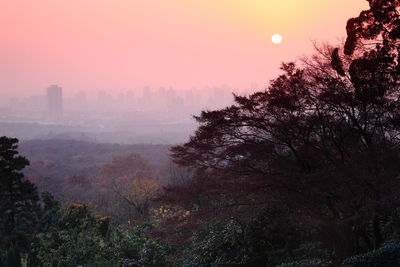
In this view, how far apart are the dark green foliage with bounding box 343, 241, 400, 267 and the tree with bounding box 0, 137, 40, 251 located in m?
14.4

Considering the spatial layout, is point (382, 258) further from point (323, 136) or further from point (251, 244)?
point (251, 244)

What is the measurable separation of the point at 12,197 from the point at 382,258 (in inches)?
612

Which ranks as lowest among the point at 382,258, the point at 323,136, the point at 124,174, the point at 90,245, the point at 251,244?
the point at 124,174

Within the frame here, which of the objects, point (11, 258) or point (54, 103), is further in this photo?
point (54, 103)

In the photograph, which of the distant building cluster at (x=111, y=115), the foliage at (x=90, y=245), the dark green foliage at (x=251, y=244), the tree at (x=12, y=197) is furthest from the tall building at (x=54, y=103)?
the dark green foliage at (x=251, y=244)

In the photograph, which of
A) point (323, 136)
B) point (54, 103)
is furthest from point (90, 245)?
point (54, 103)

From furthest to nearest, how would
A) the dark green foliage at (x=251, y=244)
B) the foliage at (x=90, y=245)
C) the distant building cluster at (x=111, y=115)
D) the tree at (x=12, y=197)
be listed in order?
the distant building cluster at (x=111, y=115) → the tree at (x=12, y=197) → the foliage at (x=90, y=245) → the dark green foliage at (x=251, y=244)

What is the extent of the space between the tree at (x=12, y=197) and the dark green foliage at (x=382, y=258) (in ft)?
47.1

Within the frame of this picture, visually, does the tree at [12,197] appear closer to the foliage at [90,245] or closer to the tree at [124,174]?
the foliage at [90,245]

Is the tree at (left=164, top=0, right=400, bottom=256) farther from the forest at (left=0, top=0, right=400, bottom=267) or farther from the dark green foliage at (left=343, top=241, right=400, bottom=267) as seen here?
the dark green foliage at (left=343, top=241, right=400, bottom=267)

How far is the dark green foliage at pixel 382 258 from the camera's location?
6.66 meters

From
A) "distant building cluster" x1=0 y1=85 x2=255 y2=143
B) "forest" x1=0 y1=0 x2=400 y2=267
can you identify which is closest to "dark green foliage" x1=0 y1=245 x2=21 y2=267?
"forest" x1=0 y1=0 x2=400 y2=267

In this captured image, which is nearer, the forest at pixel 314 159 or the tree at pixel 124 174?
the forest at pixel 314 159

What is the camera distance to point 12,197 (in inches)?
706
